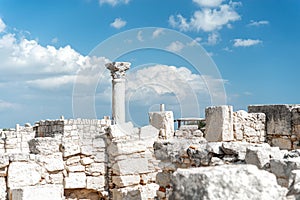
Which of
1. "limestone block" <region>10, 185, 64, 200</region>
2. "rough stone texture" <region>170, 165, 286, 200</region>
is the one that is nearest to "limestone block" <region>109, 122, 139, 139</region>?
"limestone block" <region>10, 185, 64, 200</region>

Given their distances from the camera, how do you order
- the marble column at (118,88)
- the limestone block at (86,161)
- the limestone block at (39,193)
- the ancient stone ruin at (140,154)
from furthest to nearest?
1. the marble column at (118,88)
2. the limestone block at (86,161)
3. the limestone block at (39,193)
4. the ancient stone ruin at (140,154)

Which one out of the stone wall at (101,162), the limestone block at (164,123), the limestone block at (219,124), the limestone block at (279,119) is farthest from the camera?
the limestone block at (164,123)

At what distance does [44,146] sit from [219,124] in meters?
3.58

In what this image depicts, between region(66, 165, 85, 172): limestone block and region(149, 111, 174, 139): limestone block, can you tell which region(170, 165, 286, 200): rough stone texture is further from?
region(149, 111, 174, 139): limestone block

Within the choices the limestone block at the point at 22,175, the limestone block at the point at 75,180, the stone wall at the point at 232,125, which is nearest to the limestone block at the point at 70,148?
the limestone block at the point at 75,180

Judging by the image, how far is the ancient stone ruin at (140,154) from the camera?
491cm

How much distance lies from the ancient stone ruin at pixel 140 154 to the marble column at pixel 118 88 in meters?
5.38

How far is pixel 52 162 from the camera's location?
682cm

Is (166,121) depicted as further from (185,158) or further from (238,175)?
(238,175)

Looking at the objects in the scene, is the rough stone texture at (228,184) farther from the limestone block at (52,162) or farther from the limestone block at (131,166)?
the limestone block at (131,166)

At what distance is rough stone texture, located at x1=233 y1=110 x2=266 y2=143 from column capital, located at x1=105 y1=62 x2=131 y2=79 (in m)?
8.60

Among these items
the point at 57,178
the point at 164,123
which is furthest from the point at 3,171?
the point at 164,123

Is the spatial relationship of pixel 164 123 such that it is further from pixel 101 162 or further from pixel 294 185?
pixel 294 185

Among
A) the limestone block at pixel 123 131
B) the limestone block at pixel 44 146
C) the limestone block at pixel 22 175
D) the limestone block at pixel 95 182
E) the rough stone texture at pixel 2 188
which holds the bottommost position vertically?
the limestone block at pixel 95 182
